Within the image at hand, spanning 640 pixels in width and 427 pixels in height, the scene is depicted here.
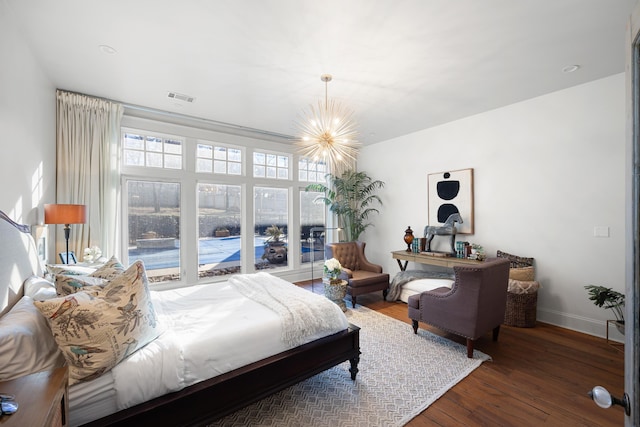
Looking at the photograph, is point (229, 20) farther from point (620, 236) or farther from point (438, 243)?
point (620, 236)

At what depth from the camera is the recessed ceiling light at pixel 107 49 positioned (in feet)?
8.00

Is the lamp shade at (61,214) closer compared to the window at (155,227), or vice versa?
the lamp shade at (61,214)

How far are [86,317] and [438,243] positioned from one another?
15.0 ft

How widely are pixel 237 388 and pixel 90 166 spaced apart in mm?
3446

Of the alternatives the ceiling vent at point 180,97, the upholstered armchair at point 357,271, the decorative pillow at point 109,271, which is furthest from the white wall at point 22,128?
the upholstered armchair at point 357,271

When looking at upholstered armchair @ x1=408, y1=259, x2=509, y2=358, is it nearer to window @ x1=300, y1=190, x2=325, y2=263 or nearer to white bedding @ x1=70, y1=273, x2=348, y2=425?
white bedding @ x1=70, y1=273, x2=348, y2=425

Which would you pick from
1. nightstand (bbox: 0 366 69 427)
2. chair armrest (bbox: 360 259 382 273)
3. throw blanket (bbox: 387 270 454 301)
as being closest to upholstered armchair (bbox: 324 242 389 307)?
chair armrest (bbox: 360 259 382 273)

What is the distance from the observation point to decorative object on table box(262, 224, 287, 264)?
5.31m

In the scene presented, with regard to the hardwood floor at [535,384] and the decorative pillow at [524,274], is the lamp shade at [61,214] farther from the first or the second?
the decorative pillow at [524,274]

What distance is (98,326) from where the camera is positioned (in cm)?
140

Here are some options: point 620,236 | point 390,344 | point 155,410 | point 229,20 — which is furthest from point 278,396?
point 620,236

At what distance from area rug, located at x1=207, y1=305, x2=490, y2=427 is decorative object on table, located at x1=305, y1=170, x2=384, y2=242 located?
2.94 m

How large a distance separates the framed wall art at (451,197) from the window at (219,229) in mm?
3493

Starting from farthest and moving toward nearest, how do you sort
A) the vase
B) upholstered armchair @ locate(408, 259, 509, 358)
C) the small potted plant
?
the vase < the small potted plant < upholstered armchair @ locate(408, 259, 509, 358)
